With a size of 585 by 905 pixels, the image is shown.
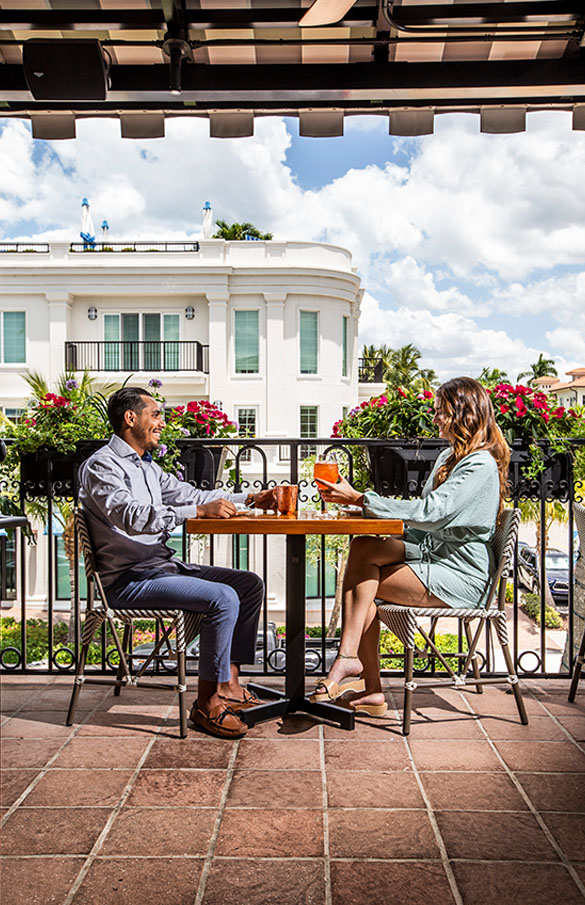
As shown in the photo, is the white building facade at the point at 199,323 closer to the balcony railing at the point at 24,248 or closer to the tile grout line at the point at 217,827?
the balcony railing at the point at 24,248

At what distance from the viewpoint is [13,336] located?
25656mm

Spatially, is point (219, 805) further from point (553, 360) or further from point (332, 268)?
point (553, 360)

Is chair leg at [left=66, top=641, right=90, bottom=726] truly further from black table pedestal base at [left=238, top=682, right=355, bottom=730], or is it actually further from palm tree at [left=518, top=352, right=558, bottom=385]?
palm tree at [left=518, top=352, right=558, bottom=385]

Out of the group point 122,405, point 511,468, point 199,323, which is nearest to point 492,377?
point 511,468

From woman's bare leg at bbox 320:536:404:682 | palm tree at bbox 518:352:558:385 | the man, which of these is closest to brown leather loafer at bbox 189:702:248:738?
the man

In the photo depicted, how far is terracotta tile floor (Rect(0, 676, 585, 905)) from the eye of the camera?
189cm

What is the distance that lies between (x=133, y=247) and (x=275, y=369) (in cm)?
681

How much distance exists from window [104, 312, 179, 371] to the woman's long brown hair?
2291 cm

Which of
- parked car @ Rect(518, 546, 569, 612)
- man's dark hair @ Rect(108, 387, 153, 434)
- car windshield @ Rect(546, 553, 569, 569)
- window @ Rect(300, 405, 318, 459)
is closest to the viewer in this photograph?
man's dark hair @ Rect(108, 387, 153, 434)

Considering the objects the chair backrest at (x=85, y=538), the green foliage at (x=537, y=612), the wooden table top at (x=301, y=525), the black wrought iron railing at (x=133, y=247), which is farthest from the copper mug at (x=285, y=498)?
the black wrought iron railing at (x=133, y=247)

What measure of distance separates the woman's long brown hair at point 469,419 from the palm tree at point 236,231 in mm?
30850

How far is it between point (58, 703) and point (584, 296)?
A: 4294 inches

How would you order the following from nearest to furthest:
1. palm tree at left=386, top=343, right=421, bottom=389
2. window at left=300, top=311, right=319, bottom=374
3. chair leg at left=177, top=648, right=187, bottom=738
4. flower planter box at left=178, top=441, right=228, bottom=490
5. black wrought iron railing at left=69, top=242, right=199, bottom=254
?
1. chair leg at left=177, top=648, right=187, bottom=738
2. flower planter box at left=178, top=441, right=228, bottom=490
3. window at left=300, top=311, right=319, bottom=374
4. black wrought iron railing at left=69, top=242, right=199, bottom=254
5. palm tree at left=386, top=343, right=421, bottom=389

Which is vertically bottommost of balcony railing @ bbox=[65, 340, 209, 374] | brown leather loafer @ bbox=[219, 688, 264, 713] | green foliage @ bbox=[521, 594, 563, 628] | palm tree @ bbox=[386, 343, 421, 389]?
green foliage @ bbox=[521, 594, 563, 628]
